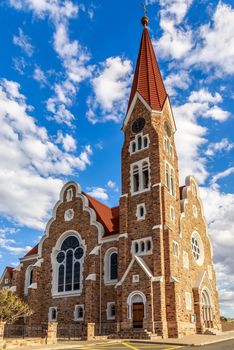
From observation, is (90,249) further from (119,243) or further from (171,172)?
(171,172)

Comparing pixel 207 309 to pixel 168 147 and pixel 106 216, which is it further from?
pixel 168 147

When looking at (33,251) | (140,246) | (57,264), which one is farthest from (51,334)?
(33,251)

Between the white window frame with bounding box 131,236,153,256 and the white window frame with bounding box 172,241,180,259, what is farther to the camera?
the white window frame with bounding box 172,241,180,259

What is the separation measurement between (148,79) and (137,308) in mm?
22171

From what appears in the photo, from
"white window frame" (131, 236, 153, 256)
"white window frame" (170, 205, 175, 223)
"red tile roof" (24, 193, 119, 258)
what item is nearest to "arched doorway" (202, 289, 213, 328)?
"white window frame" (170, 205, 175, 223)

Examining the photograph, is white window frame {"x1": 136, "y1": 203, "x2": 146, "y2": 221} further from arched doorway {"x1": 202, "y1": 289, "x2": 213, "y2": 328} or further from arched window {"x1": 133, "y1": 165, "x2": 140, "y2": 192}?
arched doorway {"x1": 202, "y1": 289, "x2": 213, "y2": 328}

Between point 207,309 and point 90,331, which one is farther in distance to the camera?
point 207,309

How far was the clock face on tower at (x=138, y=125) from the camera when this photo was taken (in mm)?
34750

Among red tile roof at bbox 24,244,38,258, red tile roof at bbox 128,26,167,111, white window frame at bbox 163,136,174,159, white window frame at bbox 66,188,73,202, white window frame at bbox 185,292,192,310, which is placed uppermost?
red tile roof at bbox 128,26,167,111

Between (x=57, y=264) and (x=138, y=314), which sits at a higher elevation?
(x=57, y=264)

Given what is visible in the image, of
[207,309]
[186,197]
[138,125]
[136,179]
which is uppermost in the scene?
[138,125]

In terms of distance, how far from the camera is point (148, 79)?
3769cm

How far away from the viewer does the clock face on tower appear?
3475 cm

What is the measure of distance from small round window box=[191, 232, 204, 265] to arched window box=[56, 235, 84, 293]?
10.6 m
